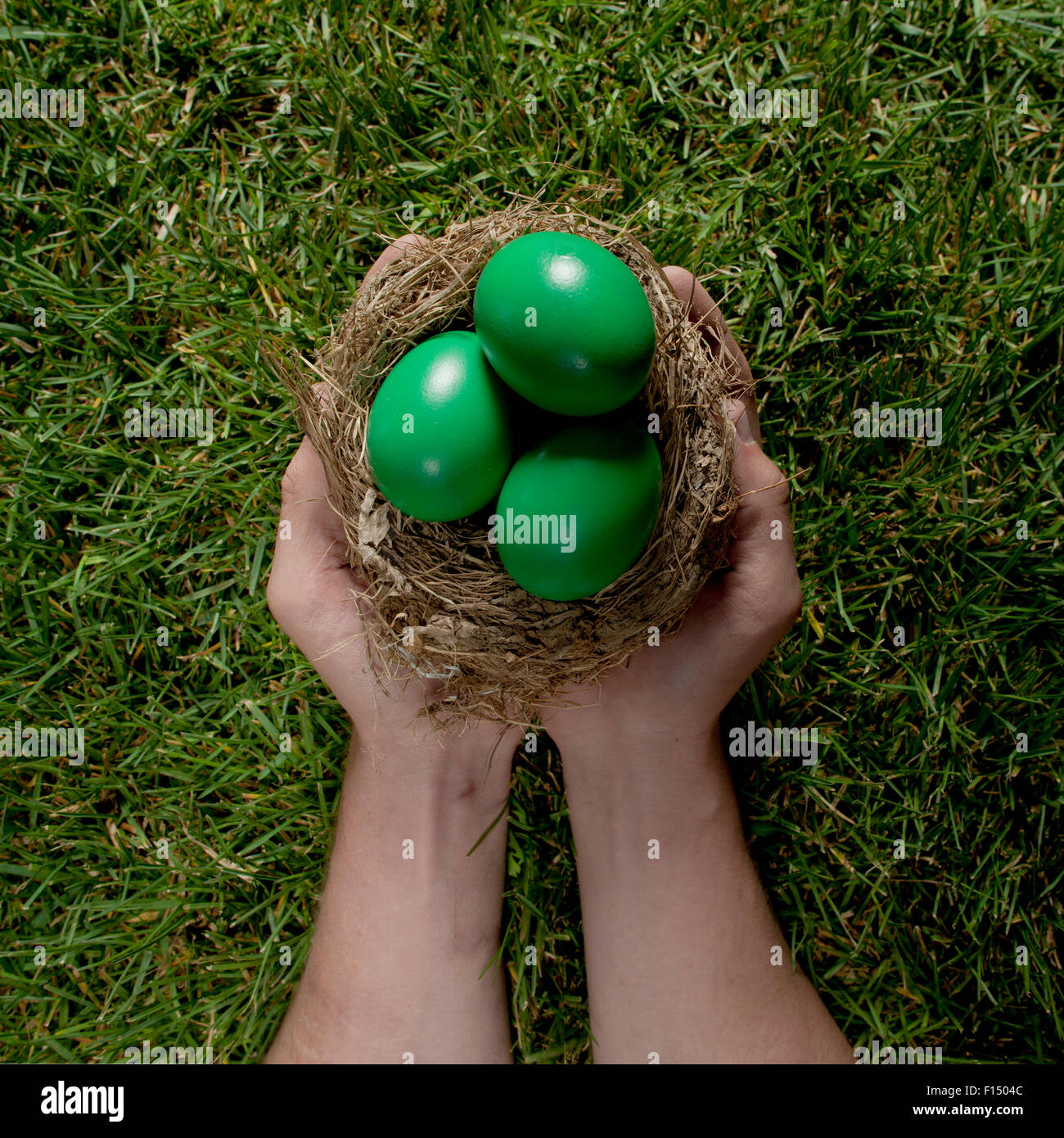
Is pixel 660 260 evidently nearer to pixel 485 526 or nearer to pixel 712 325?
pixel 712 325

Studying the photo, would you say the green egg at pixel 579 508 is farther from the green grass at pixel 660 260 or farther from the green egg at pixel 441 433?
the green grass at pixel 660 260

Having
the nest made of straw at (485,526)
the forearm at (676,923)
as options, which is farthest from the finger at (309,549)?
the forearm at (676,923)

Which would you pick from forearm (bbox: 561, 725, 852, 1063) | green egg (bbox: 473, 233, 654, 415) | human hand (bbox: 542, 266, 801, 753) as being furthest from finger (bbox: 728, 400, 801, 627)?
green egg (bbox: 473, 233, 654, 415)

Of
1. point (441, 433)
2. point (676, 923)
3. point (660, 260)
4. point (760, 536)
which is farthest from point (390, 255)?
point (676, 923)

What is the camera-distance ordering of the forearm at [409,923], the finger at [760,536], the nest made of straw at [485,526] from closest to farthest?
→ the nest made of straw at [485,526]
the finger at [760,536]
the forearm at [409,923]

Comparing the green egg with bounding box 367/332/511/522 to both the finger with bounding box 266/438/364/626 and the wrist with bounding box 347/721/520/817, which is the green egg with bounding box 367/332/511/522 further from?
the wrist with bounding box 347/721/520/817

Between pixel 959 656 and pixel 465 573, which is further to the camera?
pixel 959 656

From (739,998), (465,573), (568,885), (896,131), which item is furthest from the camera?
(896,131)

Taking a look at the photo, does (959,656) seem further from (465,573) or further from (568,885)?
(465,573)
